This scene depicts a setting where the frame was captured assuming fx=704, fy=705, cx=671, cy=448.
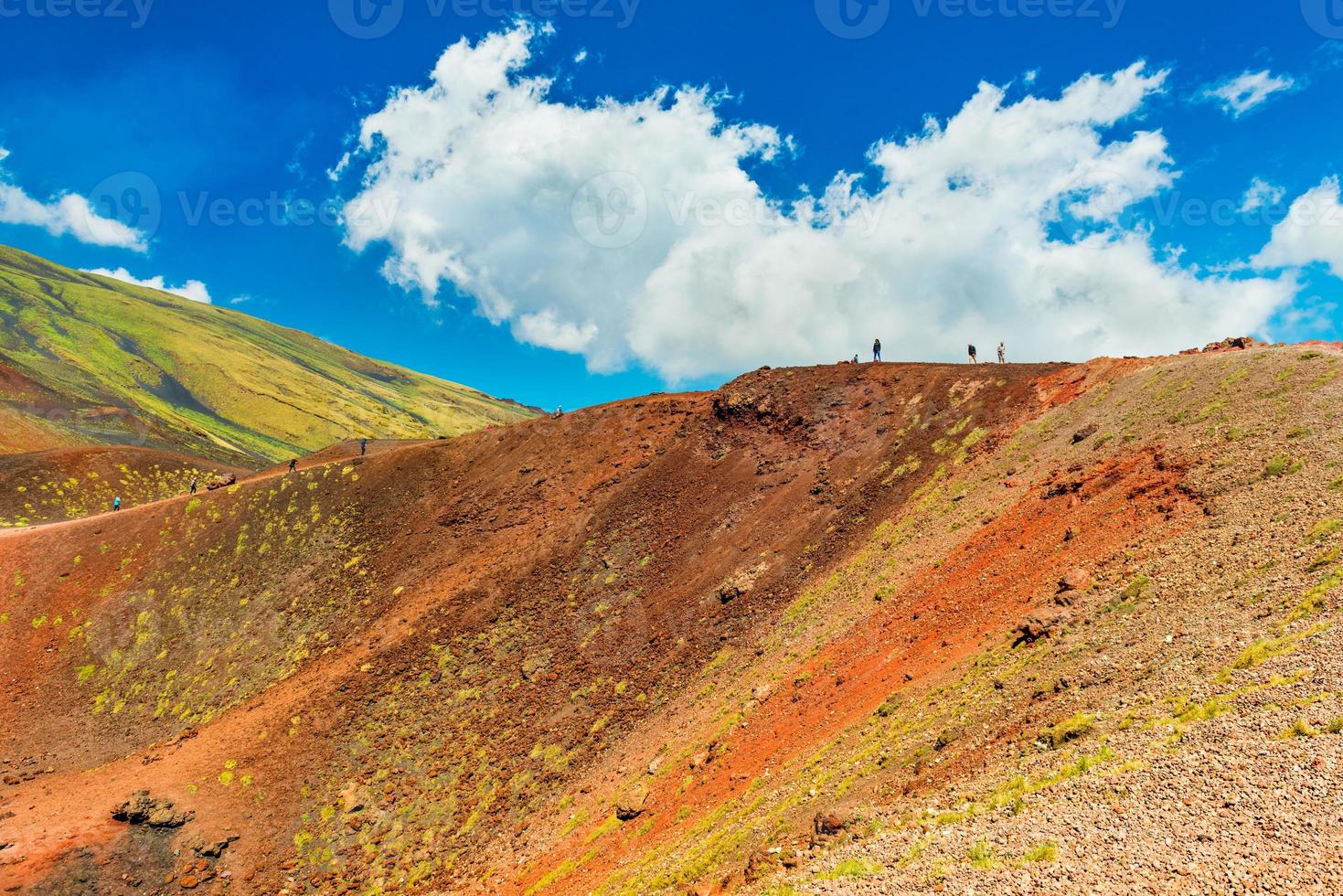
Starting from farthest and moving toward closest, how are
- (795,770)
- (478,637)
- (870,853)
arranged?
1. (478,637)
2. (795,770)
3. (870,853)

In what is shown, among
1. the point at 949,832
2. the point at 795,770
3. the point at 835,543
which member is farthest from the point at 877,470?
the point at 949,832

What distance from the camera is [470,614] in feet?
132

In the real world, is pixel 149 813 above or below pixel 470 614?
below

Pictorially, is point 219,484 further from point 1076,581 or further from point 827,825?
point 1076,581

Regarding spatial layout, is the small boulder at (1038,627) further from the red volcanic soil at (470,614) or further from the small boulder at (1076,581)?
the red volcanic soil at (470,614)

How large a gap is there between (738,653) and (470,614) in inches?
665

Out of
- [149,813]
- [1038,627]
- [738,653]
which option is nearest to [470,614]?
[149,813]

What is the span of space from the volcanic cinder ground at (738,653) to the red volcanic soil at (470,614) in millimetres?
213

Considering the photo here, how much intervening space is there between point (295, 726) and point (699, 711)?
2186 cm

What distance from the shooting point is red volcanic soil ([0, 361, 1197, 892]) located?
27156 mm

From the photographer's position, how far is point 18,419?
108 m

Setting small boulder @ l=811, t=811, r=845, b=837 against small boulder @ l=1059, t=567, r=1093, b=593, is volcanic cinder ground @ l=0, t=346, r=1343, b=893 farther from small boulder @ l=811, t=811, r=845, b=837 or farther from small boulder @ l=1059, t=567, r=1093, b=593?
small boulder @ l=1059, t=567, r=1093, b=593

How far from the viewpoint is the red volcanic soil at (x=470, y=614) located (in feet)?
89.1

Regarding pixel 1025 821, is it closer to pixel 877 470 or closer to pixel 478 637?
pixel 877 470
